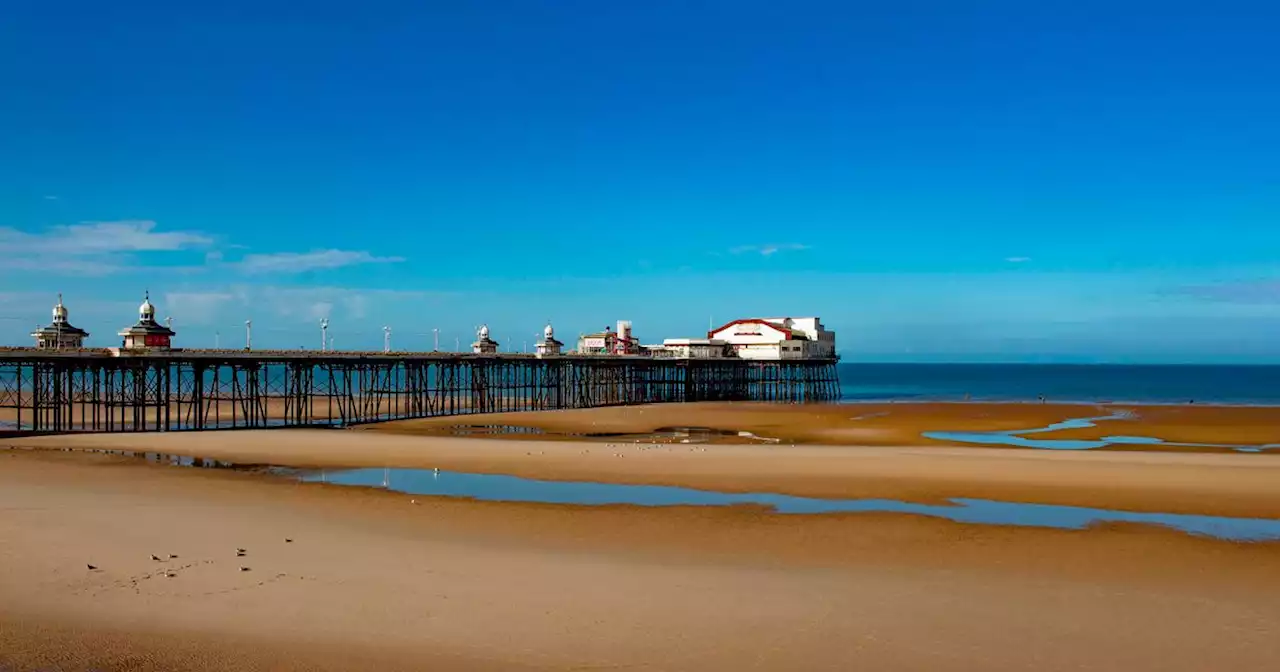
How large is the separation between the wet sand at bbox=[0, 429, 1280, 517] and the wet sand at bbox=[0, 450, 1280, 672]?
4659 mm

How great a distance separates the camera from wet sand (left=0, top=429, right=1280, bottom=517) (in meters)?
22.7

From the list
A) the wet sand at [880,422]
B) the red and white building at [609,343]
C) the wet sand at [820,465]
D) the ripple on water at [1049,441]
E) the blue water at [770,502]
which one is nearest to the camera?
the blue water at [770,502]

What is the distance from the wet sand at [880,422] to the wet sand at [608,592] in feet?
70.3

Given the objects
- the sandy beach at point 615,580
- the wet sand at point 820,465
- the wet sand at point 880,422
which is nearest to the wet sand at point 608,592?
the sandy beach at point 615,580

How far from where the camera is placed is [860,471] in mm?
26938

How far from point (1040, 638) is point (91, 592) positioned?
38.5 feet

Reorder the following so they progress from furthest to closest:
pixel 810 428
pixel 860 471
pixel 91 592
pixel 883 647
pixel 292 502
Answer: pixel 810 428, pixel 860 471, pixel 292 502, pixel 91 592, pixel 883 647

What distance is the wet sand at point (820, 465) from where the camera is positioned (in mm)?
22734

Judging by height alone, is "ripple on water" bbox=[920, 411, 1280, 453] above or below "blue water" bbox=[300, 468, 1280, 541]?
below

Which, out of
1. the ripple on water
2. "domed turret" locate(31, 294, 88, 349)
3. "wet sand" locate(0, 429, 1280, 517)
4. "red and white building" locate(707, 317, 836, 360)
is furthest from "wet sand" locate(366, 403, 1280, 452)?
"red and white building" locate(707, 317, 836, 360)

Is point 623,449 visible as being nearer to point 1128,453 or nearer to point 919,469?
point 919,469

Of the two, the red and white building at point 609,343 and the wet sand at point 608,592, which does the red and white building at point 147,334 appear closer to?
the wet sand at point 608,592

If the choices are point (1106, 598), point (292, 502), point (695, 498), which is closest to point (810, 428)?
point (695, 498)

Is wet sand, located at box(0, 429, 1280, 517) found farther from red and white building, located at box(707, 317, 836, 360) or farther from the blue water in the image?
red and white building, located at box(707, 317, 836, 360)
